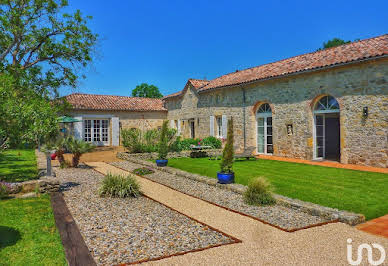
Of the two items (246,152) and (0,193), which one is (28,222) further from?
(246,152)

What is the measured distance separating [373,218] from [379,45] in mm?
8297

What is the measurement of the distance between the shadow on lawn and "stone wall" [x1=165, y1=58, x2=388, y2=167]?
1078cm

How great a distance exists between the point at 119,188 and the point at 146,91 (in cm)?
4847

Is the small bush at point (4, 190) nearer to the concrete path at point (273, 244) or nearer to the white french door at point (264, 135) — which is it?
the concrete path at point (273, 244)

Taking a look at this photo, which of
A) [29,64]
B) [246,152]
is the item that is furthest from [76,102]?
[246,152]

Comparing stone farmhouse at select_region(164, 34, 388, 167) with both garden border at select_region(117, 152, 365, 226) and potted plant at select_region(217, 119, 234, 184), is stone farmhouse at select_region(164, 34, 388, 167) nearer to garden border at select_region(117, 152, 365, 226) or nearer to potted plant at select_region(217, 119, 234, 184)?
potted plant at select_region(217, 119, 234, 184)

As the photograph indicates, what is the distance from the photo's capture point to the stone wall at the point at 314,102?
32.4ft

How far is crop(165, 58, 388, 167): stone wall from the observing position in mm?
9883

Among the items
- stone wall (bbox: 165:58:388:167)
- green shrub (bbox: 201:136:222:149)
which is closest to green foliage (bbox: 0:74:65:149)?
stone wall (bbox: 165:58:388:167)

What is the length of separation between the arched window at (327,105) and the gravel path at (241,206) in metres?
6.54

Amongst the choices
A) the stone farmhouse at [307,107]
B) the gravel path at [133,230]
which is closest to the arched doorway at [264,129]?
the stone farmhouse at [307,107]

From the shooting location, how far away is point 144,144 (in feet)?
52.0

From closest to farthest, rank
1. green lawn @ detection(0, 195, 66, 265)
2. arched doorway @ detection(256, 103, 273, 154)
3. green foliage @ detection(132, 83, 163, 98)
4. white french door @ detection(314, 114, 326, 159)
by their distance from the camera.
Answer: green lawn @ detection(0, 195, 66, 265) < white french door @ detection(314, 114, 326, 159) < arched doorway @ detection(256, 103, 273, 154) < green foliage @ detection(132, 83, 163, 98)

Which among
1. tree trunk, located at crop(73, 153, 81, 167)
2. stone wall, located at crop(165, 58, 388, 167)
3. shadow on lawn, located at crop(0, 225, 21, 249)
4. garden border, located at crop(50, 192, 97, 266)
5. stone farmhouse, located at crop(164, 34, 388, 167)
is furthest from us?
tree trunk, located at crop(73, 153, 81, 167)
